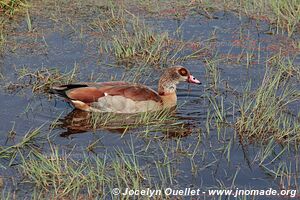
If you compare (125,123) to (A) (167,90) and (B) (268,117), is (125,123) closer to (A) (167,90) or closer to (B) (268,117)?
(A) (167,90)

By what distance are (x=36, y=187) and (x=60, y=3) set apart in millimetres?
5578

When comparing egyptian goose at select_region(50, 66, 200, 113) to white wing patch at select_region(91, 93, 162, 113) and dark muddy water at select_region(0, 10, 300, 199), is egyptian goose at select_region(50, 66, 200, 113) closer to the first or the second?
white wing patch at select_region(91, 93, 162, 113)

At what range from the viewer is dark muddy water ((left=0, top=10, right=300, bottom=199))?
673 cm

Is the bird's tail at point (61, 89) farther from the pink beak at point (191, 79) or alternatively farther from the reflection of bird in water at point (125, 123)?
the pink beak at point (191, 79)

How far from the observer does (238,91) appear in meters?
8.57

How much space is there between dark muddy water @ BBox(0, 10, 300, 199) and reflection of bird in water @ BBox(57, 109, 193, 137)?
0.13 ft

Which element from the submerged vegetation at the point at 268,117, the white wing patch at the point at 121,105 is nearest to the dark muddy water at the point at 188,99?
the submerged vegetation at the point at 268,117

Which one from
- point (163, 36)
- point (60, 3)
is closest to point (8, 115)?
point (163, 36)

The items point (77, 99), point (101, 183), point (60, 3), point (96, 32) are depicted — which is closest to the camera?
point (101, 183)

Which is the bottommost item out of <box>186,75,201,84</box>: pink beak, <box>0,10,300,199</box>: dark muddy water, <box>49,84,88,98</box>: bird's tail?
<box>0,10,300,199</box>: dark muddy water

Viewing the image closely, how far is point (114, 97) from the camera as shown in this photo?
8312 mm

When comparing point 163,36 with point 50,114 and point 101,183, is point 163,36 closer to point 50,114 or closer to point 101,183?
point 50,114

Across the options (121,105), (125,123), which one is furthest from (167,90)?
(125,123)

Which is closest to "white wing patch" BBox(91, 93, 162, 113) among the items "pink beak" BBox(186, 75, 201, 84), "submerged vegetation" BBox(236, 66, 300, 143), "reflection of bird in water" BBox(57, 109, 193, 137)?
"reflection of bird in water" BBox(57, 109, 193, 137)
